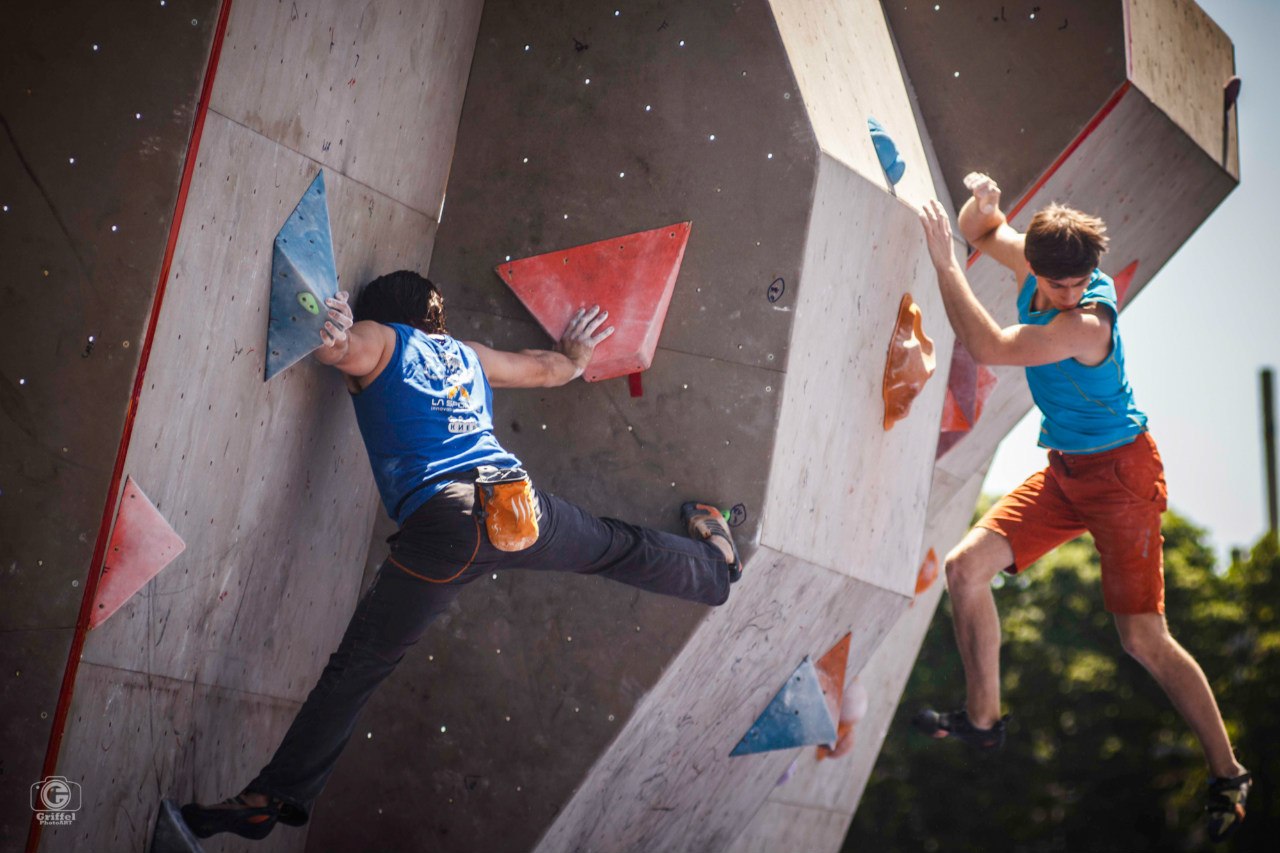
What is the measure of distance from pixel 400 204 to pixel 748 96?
1.25m

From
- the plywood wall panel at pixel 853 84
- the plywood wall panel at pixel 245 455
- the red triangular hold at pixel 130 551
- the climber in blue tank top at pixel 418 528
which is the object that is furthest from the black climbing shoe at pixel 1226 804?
the red triangular hold at pixel 130 551

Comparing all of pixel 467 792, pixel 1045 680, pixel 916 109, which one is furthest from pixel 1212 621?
pixel 467 792

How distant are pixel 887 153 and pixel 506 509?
2.13 metres

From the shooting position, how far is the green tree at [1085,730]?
42.0 ft

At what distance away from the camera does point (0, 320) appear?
2.94 meters

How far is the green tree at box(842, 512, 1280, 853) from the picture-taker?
12812 mm

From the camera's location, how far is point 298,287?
3527mm

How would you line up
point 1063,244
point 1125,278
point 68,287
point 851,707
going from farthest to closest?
point 1125,278
point 851,707
point 1063,244
point 68,287

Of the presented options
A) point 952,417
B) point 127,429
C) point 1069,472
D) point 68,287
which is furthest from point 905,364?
point 68,287

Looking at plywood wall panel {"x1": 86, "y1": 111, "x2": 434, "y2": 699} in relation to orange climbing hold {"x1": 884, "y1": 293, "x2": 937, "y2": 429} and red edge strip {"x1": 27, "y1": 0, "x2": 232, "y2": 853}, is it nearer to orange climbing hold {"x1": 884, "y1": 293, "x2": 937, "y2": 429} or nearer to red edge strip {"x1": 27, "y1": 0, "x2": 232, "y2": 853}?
red edge strip {"x1": 27, "y1": 0, "x2": 232, "y2": 853}

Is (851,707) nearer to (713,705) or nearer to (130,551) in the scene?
(713,705)

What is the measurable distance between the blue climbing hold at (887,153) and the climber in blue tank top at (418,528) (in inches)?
64.5

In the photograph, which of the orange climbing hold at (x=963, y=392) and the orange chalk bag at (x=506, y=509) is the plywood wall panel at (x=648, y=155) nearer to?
the orange chalk bag at (x=506, y=509)

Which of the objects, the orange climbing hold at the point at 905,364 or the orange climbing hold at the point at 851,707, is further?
the orange climbing hold at the point at 851,707
